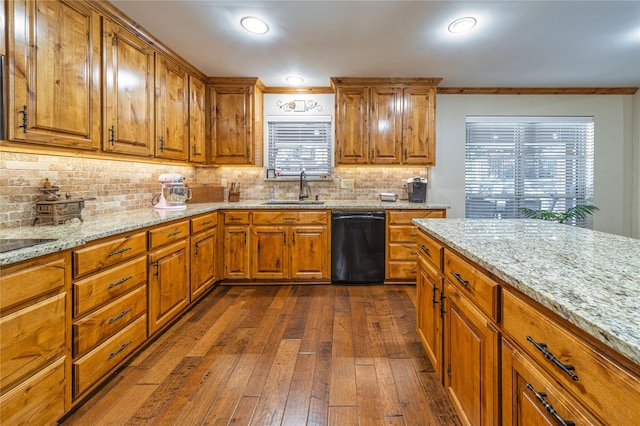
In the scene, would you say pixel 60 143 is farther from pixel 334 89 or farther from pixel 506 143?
pixel 506 143

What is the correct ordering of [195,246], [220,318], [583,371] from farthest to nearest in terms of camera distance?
1. [195,246]
2. [220,318]
3. [583,371]

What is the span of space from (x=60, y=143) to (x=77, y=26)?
2.55 feet

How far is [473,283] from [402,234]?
7.38 ft

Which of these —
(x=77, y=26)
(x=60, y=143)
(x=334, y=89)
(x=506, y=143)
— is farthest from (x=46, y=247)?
(x=506, y=143)

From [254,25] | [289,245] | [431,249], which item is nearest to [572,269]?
[431,249]

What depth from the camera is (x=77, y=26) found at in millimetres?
1901

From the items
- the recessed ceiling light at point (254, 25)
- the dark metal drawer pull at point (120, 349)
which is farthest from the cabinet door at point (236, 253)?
the recessed ceiling light at point (254, 25)

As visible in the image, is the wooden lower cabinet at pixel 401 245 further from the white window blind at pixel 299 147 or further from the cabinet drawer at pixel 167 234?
the cabinet drawer at pixel 167 234

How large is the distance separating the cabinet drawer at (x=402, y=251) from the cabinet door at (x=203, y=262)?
1.98 meters

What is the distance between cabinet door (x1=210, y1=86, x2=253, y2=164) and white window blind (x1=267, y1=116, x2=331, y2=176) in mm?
440

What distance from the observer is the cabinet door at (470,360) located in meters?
1.05

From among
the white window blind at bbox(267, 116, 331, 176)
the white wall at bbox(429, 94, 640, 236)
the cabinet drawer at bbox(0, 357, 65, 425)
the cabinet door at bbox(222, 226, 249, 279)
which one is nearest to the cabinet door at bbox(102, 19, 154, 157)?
the cabinet door at bbox(222, 226, 249, 279)

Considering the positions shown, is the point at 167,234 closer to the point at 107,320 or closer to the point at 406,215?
the point at 107,320

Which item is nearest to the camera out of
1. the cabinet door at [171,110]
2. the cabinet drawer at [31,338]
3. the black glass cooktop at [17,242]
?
the cabinet drawer at [31,338]
